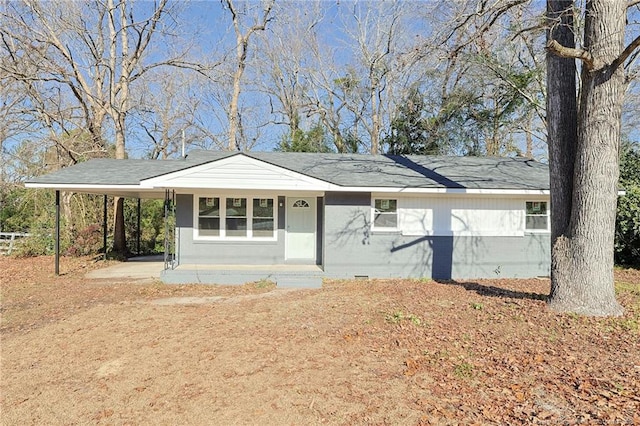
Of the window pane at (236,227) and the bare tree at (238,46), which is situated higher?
the bare tree at (238,46)

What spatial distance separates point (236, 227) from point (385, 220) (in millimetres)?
4311

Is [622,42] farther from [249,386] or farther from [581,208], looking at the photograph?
[249,386]

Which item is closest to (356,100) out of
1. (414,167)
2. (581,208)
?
(414,167)

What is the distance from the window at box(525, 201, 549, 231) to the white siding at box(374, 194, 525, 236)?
0.24 meters

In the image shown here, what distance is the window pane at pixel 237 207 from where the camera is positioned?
435 inches

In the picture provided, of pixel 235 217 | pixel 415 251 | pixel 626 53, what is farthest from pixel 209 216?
pixel 626 53

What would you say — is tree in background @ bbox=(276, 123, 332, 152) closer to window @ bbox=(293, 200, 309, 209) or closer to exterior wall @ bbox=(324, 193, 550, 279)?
window @ bbox=(293, 200, 309, 209)

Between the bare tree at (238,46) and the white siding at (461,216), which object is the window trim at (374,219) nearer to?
the white siding at (461,216)

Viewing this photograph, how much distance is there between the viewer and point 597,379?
388cm

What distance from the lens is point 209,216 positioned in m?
11.0

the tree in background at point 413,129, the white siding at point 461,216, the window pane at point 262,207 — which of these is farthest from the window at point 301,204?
the tree in background at point 413,129

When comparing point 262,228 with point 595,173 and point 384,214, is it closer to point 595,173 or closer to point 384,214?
point 384,214

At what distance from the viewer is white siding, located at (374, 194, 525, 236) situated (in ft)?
34.6

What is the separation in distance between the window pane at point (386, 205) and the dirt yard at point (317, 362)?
3319mm
